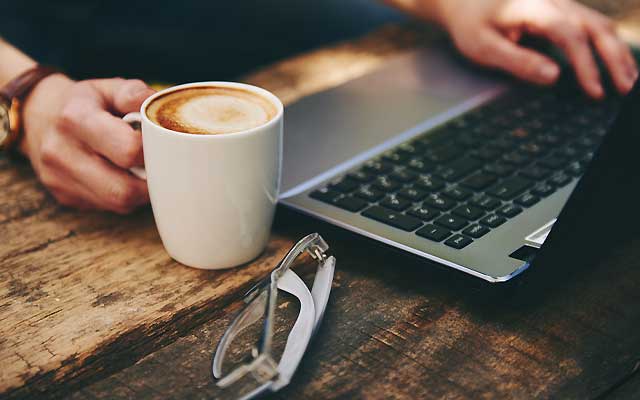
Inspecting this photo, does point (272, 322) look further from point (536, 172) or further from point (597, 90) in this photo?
point (597, 90)

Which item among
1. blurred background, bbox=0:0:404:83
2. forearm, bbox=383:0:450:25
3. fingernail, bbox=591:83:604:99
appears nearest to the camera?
fingernail, bbox=591:83:604:99

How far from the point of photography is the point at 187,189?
0.56 metres

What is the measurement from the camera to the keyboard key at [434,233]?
0.59 meters

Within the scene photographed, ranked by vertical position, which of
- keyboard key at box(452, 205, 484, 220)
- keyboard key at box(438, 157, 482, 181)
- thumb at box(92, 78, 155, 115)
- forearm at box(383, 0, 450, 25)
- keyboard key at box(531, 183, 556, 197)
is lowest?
keyboard key at box(452, 205, 484, 220)

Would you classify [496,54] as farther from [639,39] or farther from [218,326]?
[218,326]

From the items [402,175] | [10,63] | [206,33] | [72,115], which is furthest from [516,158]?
[206,33]

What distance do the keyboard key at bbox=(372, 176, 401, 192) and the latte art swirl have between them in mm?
134

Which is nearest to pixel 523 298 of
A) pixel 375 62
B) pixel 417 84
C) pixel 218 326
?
pixel 218 326

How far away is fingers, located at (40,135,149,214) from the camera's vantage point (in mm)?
657

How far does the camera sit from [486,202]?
64cm

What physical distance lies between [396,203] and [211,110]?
182 mm

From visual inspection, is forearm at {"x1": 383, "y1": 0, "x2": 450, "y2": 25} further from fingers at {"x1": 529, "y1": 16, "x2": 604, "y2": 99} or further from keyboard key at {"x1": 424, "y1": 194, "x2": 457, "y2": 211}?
keyboard key at {"x1": 424, "y1": 194, "x2": 457, "y2": 211}

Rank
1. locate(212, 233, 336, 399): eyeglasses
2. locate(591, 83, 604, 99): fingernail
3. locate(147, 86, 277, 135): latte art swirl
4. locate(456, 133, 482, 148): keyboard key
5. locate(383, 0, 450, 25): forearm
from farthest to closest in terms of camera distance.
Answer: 1. locate(383, 0, 450, 25): forearm
2. locate(591, 83, 604, 99): fingernail
3. locate(456, 133, 482, 148): keyboard key
4. locate(147, 86, 277, 135): latte art swirl
5. locate(212, 233, 336, 399): eyeglasses

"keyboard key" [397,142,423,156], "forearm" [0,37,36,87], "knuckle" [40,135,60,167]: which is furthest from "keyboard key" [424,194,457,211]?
"forearm" [0,37,36,87]
